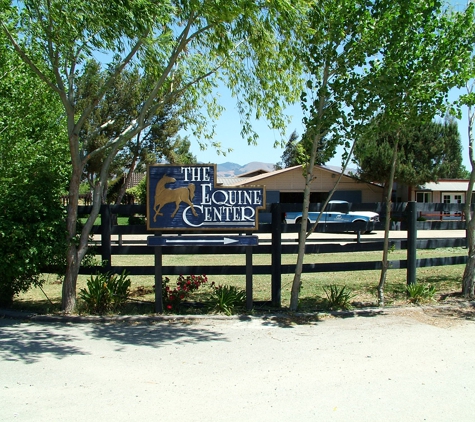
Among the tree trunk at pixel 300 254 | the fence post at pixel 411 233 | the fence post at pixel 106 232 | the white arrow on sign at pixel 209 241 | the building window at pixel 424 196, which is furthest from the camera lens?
the building window at pixel 424 196

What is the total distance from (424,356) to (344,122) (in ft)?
12.1

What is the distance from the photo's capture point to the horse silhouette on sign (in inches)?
304

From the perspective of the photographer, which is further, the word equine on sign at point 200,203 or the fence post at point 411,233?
the fence post at point 411,233

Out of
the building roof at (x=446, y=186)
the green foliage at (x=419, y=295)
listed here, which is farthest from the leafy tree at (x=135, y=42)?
the building roof at (x=446, y=186)

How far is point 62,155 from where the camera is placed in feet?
42.9

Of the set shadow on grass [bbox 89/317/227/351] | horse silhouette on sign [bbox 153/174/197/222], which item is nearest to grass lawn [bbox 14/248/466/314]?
shadow on grass [bbox 89/317/227/351]

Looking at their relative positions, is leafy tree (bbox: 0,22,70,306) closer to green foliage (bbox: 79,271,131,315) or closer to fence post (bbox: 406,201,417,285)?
green foliage (bbox: 79,271,131,315)

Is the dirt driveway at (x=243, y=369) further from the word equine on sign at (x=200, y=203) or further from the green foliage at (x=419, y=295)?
the word equine on sign at (x=200, y=203)

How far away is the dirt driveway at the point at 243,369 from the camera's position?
4238 millimetres

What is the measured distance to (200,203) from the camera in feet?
25.4

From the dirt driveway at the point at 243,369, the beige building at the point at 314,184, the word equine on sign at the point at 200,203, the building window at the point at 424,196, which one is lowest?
the dirt driveway at the point at 243,369

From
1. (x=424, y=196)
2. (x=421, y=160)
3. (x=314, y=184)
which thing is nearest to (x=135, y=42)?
(x=314, y=184)

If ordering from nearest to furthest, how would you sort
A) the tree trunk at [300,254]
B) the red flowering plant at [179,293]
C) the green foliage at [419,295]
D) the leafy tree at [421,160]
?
the tree trunk at [300,254] → the red flowering plant at [179,293] → the green foliage at [419,295] → the leafy tree at [421,160]

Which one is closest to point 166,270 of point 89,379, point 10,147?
point 89,379
